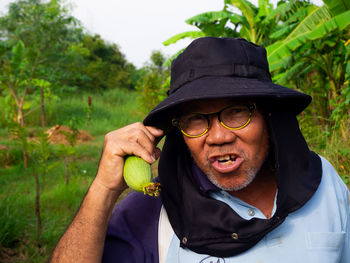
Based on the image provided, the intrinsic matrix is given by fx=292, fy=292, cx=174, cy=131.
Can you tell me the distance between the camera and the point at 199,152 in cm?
151

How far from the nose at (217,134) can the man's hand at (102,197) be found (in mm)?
282

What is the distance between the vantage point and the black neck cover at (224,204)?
4.43ft

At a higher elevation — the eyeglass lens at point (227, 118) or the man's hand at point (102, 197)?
the eyeglass lens at point (227, 118)

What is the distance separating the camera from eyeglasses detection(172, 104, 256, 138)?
1.45m

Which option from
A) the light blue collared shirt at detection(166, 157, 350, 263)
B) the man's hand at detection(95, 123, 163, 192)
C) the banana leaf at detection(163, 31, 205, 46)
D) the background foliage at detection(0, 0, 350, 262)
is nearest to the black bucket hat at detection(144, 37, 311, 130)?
the man's hand at detection(95, 123, 163, 192)

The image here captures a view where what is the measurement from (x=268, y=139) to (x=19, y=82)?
6649mm

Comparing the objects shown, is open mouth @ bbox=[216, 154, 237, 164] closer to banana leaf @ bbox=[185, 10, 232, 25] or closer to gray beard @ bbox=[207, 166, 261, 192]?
gray beard @ bbox=[207, 166, 261, 192]

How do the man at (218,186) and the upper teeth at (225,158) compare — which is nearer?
the man at (218,186)

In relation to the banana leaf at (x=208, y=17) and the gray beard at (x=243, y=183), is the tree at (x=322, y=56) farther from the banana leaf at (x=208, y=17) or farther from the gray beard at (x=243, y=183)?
the gray beard at (x=243, y=183)

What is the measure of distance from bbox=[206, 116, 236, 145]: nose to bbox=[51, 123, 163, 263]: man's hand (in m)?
0.28

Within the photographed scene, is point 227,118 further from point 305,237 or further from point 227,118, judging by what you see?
point 305,237

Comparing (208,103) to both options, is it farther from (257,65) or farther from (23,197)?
(23,197)

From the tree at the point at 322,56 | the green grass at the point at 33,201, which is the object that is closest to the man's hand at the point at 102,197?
the green grass at the point at 33,201

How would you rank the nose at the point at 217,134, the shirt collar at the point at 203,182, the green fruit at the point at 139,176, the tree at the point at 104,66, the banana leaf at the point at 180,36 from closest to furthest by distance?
1. the green fruit at the point at 139,176
2. the nose at the point at 217,134
3. the shirt collar at the point at 203,182
4. the banana leaf at the point at 180,36
5. the tree at the point at 104,66
